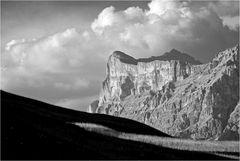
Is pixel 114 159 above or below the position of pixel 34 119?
below

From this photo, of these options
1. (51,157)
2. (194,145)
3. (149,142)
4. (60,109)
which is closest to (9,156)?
(51,157)

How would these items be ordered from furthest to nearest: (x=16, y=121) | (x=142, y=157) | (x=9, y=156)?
(x=16, y=121)
(x=142, y=157)
(x=9, y=156)

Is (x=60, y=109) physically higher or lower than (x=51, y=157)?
higher

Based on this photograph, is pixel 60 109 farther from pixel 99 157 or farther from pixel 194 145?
pixel 99 157

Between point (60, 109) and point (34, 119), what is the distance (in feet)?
126

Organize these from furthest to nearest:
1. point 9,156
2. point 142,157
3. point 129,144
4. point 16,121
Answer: point 129,144, point 16,121, point 142,157, point 9,156

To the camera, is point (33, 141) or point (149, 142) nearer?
point (33, 141)

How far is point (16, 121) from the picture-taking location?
6147 centimetres

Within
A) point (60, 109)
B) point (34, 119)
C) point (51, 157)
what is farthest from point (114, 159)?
point (60, 109)

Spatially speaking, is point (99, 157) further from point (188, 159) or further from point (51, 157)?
point (188, 159)

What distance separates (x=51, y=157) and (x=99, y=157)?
5156 mm

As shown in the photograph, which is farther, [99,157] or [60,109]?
[60,109]

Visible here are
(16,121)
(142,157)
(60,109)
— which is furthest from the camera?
(60,109)

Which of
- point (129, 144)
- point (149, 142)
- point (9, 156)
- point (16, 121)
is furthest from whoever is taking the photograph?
point (149, 142)
